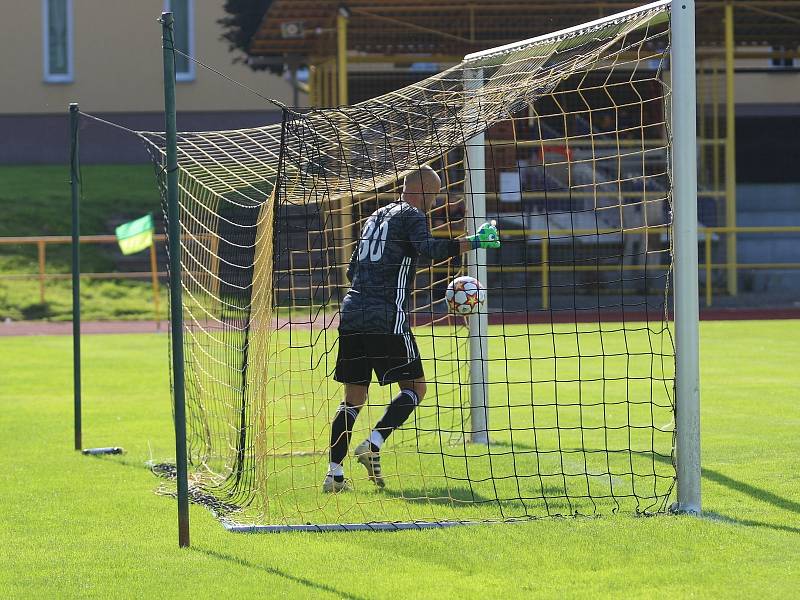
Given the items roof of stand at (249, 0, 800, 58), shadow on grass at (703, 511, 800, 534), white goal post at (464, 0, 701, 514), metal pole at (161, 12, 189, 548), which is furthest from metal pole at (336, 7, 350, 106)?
shadow on grass at (703, 511, 800, 534)

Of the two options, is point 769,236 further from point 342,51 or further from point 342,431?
point 342,431

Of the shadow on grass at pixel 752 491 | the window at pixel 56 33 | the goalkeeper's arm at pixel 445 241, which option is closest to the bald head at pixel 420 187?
the goalkeeper's arm at pixel 445 241

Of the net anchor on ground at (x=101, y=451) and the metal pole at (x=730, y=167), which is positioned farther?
the metal pole at (x=730, y=167)

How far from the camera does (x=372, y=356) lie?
8.09 m

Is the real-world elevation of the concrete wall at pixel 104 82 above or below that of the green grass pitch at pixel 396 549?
above

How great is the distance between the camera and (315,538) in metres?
6.68

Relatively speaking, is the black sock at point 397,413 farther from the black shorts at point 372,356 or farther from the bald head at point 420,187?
the bald head at point 420,187

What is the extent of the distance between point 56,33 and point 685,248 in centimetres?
3238

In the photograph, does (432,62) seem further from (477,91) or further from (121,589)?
(121,589)

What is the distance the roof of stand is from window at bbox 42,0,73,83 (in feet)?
36.5

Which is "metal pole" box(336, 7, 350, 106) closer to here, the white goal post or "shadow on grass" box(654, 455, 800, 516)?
"shadow on grass" box(654, 455, 800, 516)

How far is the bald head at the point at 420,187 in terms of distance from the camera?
823 cm

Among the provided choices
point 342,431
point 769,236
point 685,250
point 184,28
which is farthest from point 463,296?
point 184,28

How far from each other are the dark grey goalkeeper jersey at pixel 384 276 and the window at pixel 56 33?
100 feet
